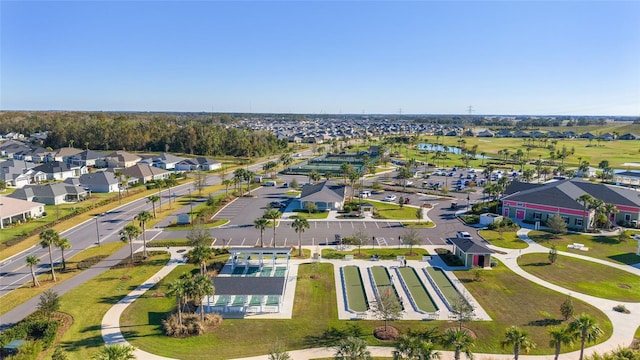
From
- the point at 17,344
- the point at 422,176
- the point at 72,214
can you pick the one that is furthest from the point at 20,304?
the point at 422,176

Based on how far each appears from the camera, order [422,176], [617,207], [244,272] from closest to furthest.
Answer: [244,272] → [617,207] → [422,176]

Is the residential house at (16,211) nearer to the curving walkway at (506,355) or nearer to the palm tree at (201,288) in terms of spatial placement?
the curving walkway at (506,355)

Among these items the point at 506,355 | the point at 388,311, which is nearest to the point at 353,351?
the point at 388,311

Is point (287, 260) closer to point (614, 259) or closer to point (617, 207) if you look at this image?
point (614, 259)

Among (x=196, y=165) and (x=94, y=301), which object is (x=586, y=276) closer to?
(x=94, y=301)

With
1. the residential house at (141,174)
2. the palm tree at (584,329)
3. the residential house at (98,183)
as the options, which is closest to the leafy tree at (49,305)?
the palm tree at (584,329)

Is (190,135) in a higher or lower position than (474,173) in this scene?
higher
